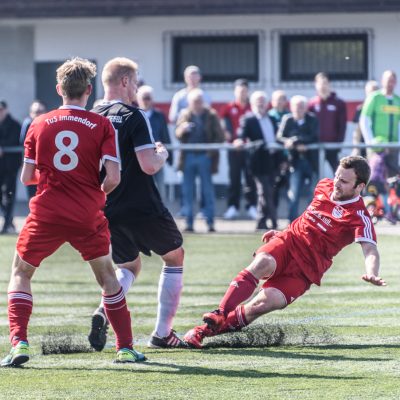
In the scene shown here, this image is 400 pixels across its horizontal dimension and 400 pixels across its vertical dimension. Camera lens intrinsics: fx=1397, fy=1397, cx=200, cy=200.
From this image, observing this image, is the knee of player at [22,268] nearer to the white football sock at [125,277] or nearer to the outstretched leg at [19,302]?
the outstretched leg at [19,302]

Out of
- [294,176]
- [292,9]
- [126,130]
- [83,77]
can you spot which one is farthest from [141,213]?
[292,9]

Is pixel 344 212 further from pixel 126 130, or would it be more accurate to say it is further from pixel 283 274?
pixel 126 130

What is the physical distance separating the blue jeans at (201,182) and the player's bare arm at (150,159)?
381 inches

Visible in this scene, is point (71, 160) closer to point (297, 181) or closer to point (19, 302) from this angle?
point (19, 302)

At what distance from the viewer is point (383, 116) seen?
1833 centimetres

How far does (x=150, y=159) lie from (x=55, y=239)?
2.61 feet

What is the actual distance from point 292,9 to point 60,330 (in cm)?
1458

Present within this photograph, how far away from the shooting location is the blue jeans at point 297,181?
17.8 metres

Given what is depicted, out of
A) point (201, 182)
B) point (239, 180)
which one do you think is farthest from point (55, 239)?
point (239, 180)

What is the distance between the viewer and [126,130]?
8453mm

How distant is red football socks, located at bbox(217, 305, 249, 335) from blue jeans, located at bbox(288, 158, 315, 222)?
8873mm

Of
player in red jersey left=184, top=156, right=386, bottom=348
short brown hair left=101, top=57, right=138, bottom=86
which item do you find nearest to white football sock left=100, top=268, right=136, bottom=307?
player in red jersey left=184, top=156, right=386, bottom=348

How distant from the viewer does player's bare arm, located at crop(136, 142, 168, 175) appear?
8.31 metres

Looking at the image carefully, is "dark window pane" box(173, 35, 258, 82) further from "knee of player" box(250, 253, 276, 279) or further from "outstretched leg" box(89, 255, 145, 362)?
"outstretched leg" box(89, 255, 145, 362)
